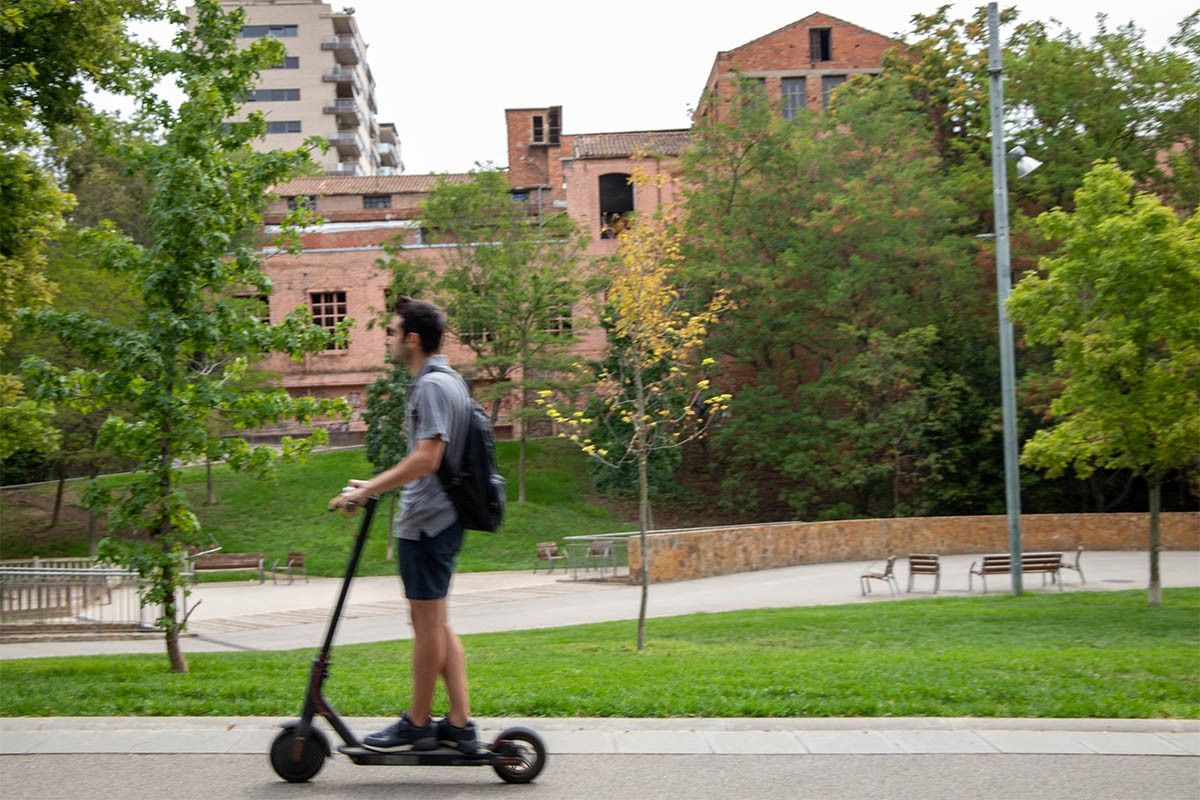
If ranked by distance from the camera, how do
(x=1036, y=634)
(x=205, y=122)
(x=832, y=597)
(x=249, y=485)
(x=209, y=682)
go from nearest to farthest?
(x=209, y=682), (x=205, y=122), (x=1036, y=634), (x=832, y=597), (x=249, y=485)

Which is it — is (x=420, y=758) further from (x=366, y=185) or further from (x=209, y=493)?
(x=366, y=185)

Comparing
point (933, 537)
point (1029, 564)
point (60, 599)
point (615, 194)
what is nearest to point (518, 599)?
point (60, 599)

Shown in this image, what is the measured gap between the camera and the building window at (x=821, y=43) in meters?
54.3

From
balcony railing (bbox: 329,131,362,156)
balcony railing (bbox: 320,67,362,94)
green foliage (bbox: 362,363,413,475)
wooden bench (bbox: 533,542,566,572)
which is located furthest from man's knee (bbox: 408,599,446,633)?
balcony railing (bbox: 320,67,362,94)

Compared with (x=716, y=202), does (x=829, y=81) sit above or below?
above

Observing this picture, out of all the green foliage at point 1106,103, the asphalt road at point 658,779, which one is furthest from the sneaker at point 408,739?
the green foliage at point 1106,103

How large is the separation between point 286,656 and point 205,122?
19.5 feet

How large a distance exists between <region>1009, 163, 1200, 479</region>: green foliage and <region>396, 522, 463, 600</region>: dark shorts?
14.8m

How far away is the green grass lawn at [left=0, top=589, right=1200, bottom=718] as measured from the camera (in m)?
7.07

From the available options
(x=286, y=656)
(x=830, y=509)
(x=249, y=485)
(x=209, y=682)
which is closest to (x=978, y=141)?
(x=830, y=509)

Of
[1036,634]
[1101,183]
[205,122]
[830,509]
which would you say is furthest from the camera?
[830,509]

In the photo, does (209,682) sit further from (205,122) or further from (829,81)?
(829,81)

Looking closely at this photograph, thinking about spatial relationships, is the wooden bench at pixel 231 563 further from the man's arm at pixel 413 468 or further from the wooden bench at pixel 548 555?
the man's arm at pixel 413 468

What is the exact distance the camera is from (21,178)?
18.0 m
